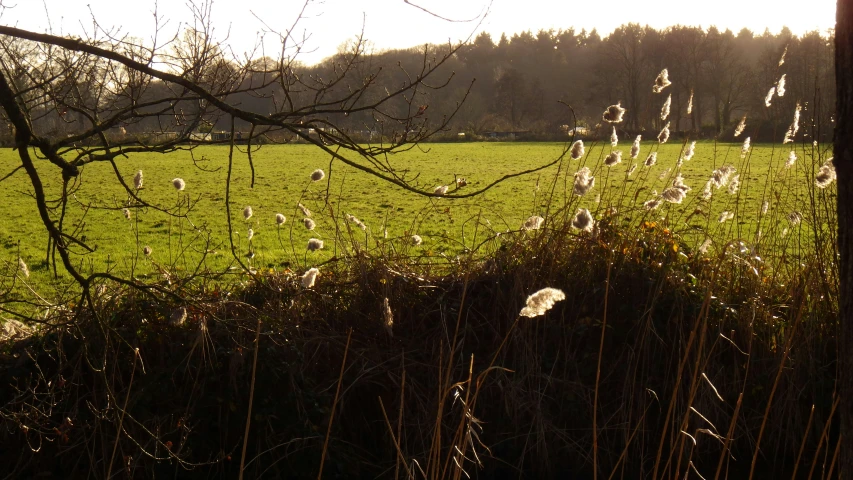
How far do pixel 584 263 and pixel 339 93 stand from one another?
5.94ft

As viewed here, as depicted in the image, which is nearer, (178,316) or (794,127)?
(178,316)

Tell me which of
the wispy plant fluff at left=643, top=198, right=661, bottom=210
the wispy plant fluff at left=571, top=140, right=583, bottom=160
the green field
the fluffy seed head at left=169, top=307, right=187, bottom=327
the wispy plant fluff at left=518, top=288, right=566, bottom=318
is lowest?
the green field

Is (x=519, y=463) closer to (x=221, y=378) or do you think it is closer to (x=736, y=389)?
(x=736, y=389)

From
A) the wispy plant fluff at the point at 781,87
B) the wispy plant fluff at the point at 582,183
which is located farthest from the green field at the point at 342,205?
the wispy plant fluff at the point at 781,87

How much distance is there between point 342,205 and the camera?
14.1 m

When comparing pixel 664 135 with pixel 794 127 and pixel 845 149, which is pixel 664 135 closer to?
pixel 794 127

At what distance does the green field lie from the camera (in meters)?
5.46

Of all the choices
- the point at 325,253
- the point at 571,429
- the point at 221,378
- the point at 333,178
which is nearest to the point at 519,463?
the point at 571,429

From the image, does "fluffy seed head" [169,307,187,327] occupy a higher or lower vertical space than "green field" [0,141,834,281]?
higher

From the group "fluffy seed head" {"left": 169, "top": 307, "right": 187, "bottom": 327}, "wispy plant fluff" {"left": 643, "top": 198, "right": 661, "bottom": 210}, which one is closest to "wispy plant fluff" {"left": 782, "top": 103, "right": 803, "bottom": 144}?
"wispy plant fluff" {"left": 643, "top": 198, "right": 661, "bottom": 210}

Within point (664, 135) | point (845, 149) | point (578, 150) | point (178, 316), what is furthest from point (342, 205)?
point (845, 149)

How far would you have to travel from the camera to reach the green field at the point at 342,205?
546 cm

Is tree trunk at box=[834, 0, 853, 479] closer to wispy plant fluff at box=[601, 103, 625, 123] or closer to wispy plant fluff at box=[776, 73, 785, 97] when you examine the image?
wispy plant fluff at box=[601, 103, 625, 123]

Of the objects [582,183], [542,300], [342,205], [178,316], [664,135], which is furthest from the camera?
[342,205]
